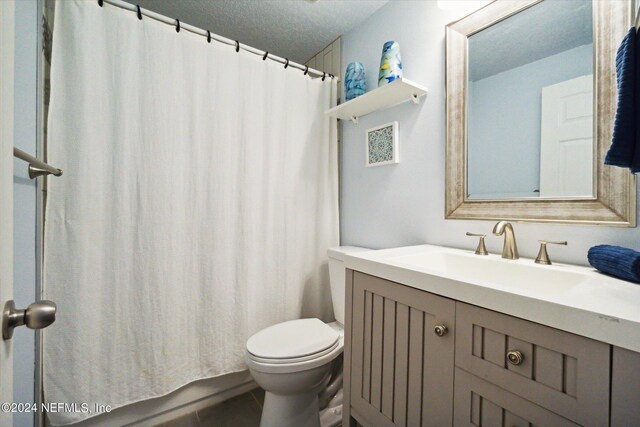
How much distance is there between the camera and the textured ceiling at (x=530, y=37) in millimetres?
907

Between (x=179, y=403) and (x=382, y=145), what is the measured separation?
180 cm

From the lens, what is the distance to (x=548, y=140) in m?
0.98

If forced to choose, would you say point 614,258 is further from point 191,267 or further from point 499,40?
point 191,267

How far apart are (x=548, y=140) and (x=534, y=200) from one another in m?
0.23

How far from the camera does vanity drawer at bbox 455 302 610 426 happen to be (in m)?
0.50

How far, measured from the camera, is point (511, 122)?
3.52 ft

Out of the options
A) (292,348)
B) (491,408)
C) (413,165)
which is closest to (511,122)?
(413,165)

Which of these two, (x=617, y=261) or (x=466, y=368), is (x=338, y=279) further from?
(x=617, y=261)

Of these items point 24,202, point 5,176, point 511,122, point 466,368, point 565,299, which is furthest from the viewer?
point 511,122

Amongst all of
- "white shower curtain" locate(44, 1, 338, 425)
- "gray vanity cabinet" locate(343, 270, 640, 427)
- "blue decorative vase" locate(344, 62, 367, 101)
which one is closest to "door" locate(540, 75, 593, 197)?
"gray vanity cabinet" locate(343, 270, 640, 427)

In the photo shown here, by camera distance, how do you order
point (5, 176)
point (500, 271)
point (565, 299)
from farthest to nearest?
point (500, 271) < point (565, 299) < point (5, 176)

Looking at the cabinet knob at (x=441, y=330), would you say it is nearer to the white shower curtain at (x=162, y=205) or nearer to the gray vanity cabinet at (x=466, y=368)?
the gray vanity cabinet at (x=466, y=368)

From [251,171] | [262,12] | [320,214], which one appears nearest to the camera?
[251,171]

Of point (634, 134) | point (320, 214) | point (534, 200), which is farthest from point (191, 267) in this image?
point (634, 134)
